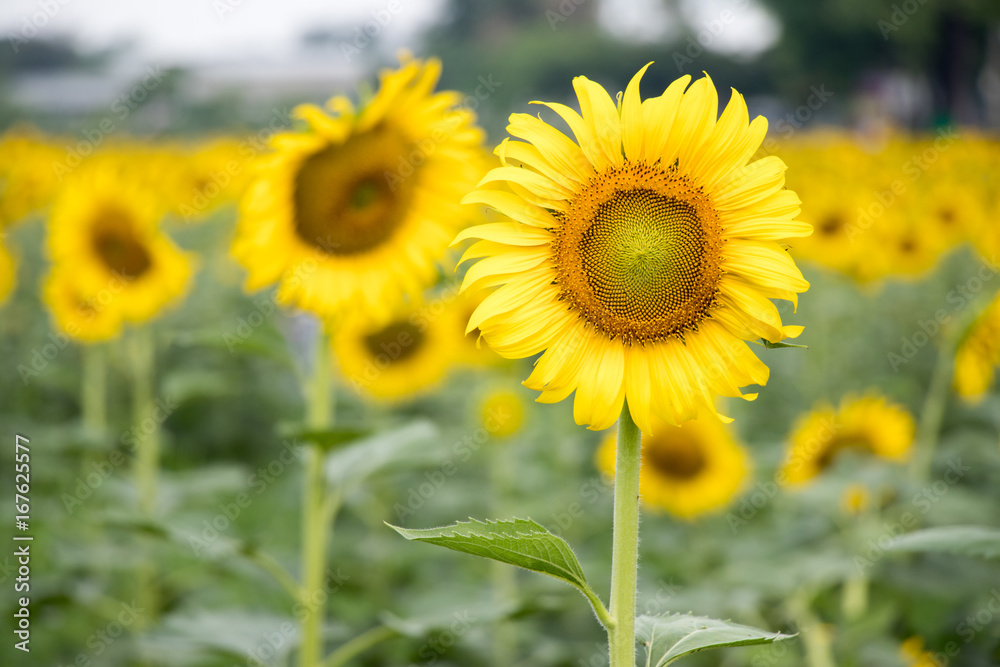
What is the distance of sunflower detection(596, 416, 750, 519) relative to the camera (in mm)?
A: 3000

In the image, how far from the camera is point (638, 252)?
965mm

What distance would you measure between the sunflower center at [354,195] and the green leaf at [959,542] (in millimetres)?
1307

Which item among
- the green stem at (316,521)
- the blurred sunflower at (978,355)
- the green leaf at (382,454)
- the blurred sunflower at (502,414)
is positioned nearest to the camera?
the green stem at (316,521)

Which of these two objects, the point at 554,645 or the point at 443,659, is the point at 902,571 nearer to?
the point at 554,645

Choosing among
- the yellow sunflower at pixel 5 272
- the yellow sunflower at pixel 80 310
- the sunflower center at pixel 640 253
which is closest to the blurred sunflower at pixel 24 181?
the yellow sunflower at pixel 5 272

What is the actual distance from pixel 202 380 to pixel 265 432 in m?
1.79

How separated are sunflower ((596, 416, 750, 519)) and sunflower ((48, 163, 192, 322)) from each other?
1674mm

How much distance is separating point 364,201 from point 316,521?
2.57 feet

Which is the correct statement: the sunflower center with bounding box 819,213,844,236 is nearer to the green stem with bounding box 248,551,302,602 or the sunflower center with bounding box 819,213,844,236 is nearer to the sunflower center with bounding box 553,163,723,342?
the green stem with bounding box 248,551,302,602

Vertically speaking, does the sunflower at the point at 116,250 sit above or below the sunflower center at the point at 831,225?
below

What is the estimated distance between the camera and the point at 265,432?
14.6 feet

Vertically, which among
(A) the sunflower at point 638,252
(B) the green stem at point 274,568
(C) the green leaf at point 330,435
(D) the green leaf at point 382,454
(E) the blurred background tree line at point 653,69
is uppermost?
(E) the blurred background tree line at point 653,69

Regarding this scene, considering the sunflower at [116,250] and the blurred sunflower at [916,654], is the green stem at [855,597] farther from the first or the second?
the sunflower at [116,250]

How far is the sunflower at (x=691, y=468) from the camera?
9.84 ft
